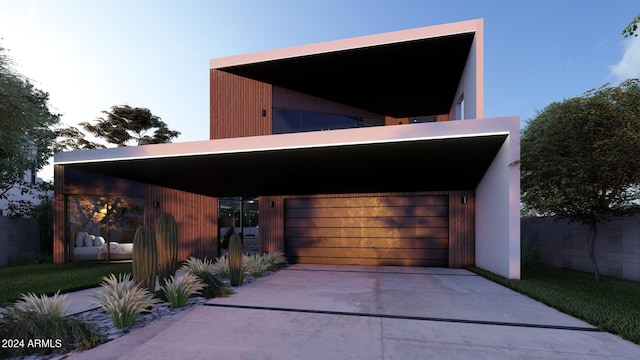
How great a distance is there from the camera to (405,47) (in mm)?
10062

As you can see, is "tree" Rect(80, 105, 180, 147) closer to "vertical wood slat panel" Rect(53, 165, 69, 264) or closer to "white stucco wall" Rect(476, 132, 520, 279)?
"vertical wood slat panel" Rect(53, 165, 69, 264)

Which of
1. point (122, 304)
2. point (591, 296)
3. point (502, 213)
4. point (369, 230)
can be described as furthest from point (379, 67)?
point (122, 304)

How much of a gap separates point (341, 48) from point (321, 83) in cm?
214

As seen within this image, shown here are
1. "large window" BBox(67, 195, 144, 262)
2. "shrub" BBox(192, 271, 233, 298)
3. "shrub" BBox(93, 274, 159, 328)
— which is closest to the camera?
"shrub" BBox(93, 274, 159, 328)

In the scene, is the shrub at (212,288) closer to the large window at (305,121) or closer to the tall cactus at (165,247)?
the tall cactus at (165,247)

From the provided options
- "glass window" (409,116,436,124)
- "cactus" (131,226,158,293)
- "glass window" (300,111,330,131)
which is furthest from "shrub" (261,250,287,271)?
"glass window" (409,116,436,124)

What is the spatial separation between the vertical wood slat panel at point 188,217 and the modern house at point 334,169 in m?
0.05

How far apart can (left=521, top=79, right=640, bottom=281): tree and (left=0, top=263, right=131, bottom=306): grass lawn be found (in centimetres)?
1146

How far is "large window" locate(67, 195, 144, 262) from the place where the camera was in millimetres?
11117

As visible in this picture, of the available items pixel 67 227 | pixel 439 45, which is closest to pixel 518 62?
pixel 439 45

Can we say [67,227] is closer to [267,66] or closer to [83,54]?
[83,54]

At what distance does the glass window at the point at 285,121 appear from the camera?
12.3 metres

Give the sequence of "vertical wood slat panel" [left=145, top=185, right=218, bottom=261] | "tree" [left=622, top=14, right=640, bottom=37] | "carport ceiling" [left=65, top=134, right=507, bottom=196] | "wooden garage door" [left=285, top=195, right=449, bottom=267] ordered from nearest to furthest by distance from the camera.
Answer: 1. "tree" [left=622, top=14, right=640, bottom=37]
2. "carport ceiling" [left=65, top=134, right=507, bottom=196]
3. "wooden garage door" [left=285, top=195, right=449, bottom=267]
4. "vertical wood slat panel" [left=145, top=185, right=218, bottom=261]

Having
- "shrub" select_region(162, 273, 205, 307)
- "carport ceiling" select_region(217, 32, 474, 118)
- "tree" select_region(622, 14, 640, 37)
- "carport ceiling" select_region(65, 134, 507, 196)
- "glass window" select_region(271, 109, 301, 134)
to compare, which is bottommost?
"shrub" select_region(162, 273, 205, 307)
